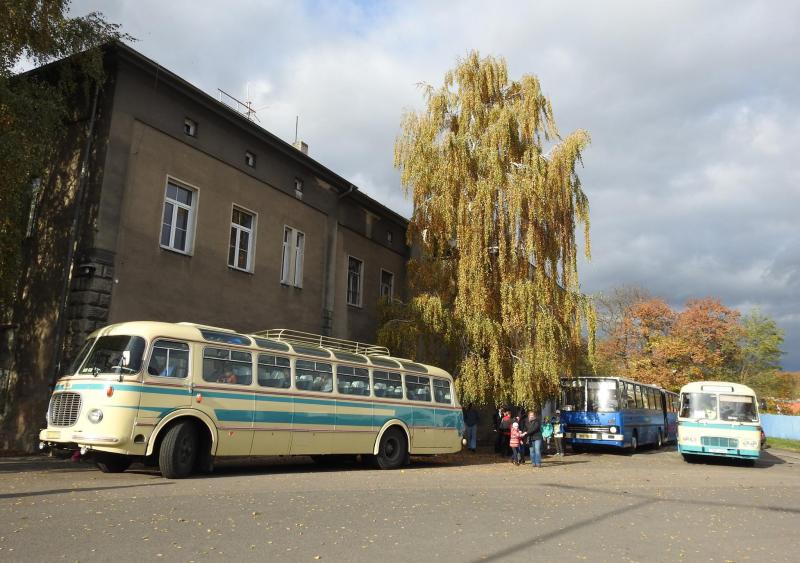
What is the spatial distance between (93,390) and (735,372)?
55092 mm

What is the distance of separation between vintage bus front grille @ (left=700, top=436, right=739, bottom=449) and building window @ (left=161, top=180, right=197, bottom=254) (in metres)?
16.6

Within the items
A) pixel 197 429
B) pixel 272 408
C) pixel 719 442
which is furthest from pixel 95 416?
pixel 719 442

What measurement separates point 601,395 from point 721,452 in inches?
204

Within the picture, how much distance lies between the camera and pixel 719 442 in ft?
66.0

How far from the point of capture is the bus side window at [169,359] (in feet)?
36.7

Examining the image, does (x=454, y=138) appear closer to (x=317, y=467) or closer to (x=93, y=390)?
(x=317, y=467)

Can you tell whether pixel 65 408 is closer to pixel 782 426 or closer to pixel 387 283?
pixel 387 283

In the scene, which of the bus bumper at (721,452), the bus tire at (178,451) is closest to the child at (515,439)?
the bus bumper at (721,452)

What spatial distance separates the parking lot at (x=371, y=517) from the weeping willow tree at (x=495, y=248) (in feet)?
22.9

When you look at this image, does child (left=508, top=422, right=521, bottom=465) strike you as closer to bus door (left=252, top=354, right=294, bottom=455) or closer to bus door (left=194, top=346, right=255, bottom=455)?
bus door (left=252, top=354, right=294, bottom=455)

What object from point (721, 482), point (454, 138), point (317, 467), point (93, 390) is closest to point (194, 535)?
point (93, 390)

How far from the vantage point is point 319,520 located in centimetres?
781

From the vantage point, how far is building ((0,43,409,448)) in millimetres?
15719

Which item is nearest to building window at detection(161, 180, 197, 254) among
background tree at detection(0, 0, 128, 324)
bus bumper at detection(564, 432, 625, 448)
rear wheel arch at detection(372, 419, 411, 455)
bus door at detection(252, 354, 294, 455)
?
background tree at detection(0, 0, 128, 324)
